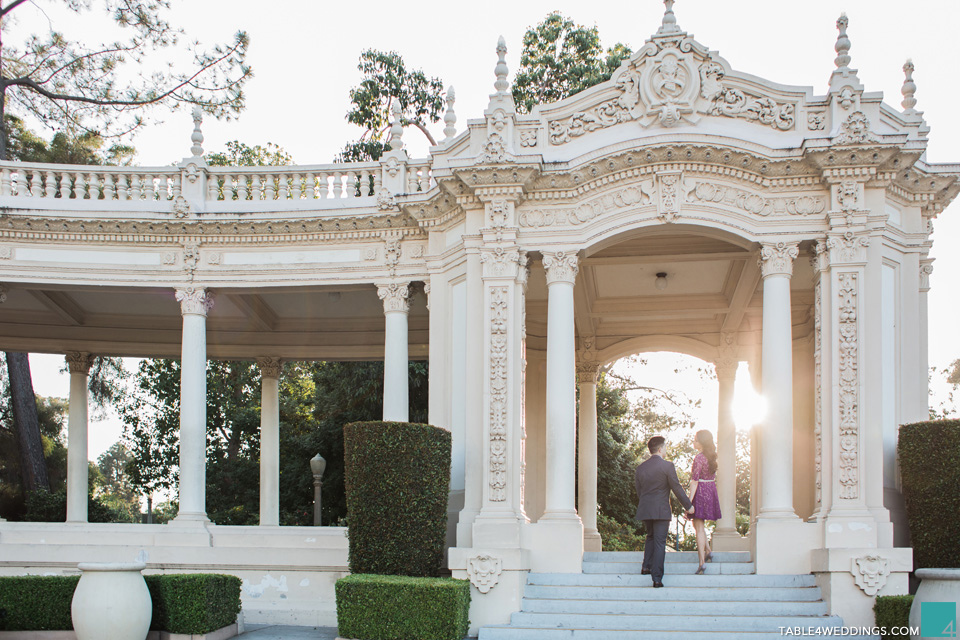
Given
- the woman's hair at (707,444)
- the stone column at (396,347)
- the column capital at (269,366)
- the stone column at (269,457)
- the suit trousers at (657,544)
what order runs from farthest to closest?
the column capital at (269,366)
the stone column at (269,457)
the stone column at (396,347)
the woman's hair at (707,444)
the suit trousers at (657,544)

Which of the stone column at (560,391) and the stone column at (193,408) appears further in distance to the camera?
the stone column at (193,408)

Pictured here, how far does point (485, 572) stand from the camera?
14102 mm

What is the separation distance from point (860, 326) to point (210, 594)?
9.97 meters

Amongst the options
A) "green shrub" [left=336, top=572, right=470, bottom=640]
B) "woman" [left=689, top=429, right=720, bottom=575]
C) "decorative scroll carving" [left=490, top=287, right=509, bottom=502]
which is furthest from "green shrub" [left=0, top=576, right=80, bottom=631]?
"woman" [left=689, top=429, right=720, bottom=575]

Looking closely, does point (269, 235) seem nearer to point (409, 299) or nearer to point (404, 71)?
point (409, 299)

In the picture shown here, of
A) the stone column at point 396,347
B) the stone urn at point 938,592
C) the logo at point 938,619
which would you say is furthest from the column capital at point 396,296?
the logo at point 938,619

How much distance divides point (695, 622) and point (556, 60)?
2501cm

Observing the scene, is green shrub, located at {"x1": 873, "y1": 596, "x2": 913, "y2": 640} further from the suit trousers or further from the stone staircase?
the suit trousers

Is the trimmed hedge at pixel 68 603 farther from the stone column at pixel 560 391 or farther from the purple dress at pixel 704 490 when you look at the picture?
the purple dress at pixel 704 490

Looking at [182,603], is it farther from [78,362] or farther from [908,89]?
[908,89]

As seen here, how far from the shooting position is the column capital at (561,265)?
51.6ft

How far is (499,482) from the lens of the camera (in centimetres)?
1508

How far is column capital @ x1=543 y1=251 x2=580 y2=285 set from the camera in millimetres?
A: 15727

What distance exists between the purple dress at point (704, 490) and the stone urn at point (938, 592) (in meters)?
3.79
